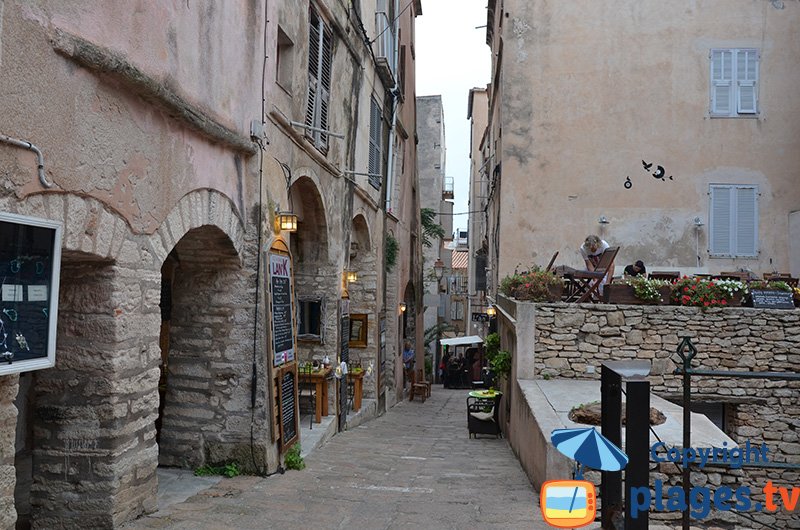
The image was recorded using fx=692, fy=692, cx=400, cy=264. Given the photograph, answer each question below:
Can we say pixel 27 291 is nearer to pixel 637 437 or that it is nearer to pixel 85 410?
pixel 85 410

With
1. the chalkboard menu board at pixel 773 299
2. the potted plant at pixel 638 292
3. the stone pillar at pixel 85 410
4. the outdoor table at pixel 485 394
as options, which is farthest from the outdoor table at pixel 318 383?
the chalkboard menu board at pixel 773 299

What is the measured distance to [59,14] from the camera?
4.01 meters

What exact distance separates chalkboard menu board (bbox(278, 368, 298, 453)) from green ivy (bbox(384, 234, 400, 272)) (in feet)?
27.9

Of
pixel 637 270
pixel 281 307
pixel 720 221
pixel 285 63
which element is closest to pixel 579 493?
pixel 281 307

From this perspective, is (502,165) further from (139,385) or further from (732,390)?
(139,385)

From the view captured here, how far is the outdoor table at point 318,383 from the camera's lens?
10.1m

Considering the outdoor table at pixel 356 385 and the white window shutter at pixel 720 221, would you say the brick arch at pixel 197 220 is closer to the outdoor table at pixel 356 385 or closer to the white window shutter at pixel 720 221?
the outdoor table at pixel 356 385

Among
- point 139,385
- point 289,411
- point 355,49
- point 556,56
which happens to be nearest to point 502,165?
point 556,56

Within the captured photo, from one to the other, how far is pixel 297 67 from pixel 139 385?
494cm

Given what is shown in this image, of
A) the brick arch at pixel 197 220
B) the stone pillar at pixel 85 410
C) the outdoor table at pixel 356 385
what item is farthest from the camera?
the outdoor table at pixel 356 385

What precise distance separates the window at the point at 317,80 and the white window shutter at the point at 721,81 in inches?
324

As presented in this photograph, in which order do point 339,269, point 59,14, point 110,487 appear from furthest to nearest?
1. point 339,269
2. point 110,487
3. point 59,14

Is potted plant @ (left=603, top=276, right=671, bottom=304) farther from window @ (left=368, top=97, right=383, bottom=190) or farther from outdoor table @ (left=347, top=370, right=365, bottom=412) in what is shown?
window @ (left=368, top=97, right=383, bottom=190)

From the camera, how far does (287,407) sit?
25.0 feet
